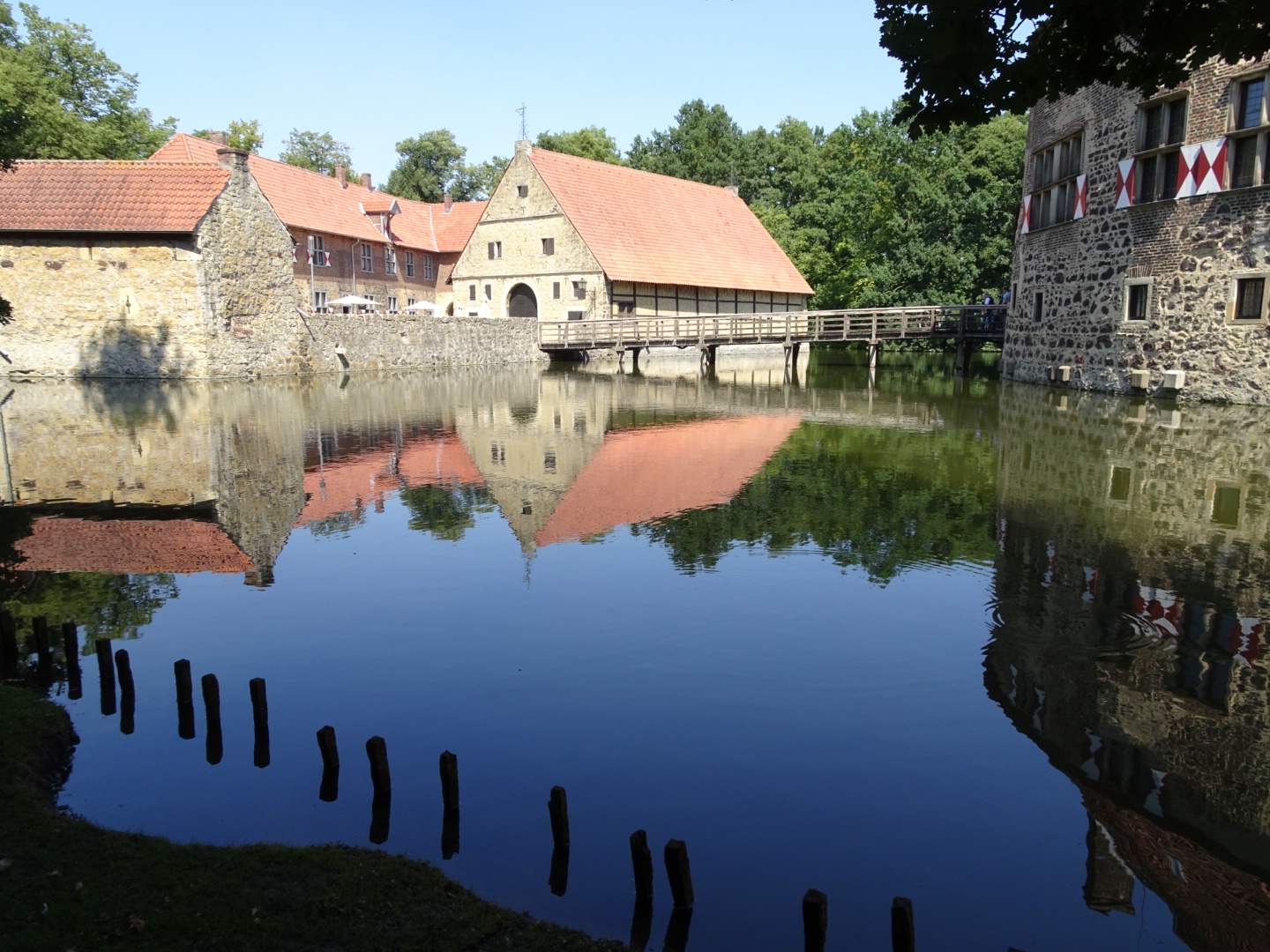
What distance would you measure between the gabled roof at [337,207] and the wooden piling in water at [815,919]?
3805cm

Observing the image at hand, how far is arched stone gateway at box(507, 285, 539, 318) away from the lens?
43.8 meters

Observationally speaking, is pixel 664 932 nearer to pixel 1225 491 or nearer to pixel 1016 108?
pixel 1016 108

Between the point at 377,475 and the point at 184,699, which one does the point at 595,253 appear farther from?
the point at 184,699

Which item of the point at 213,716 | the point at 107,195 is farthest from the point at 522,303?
the point at 213,716

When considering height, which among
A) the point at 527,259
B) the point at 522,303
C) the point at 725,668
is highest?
the point at 527,259

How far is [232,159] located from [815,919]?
31223 mm

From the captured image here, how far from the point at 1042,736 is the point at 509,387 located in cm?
2434

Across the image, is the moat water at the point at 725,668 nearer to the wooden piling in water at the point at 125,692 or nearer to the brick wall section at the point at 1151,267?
the wooden piling in water at the point at 125,692

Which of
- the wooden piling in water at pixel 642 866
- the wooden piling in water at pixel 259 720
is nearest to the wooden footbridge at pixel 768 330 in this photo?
the wooden piling in water at pixel 259 720

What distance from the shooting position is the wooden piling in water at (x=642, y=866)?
404 centimetres

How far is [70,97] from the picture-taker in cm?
4228

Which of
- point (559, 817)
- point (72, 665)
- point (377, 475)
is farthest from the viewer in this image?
point (377, 475)

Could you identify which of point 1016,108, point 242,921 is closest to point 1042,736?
point 1016,108

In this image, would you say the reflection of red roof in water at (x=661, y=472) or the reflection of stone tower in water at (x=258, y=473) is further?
the reflection of red roof in water at (x=661, y=472)
